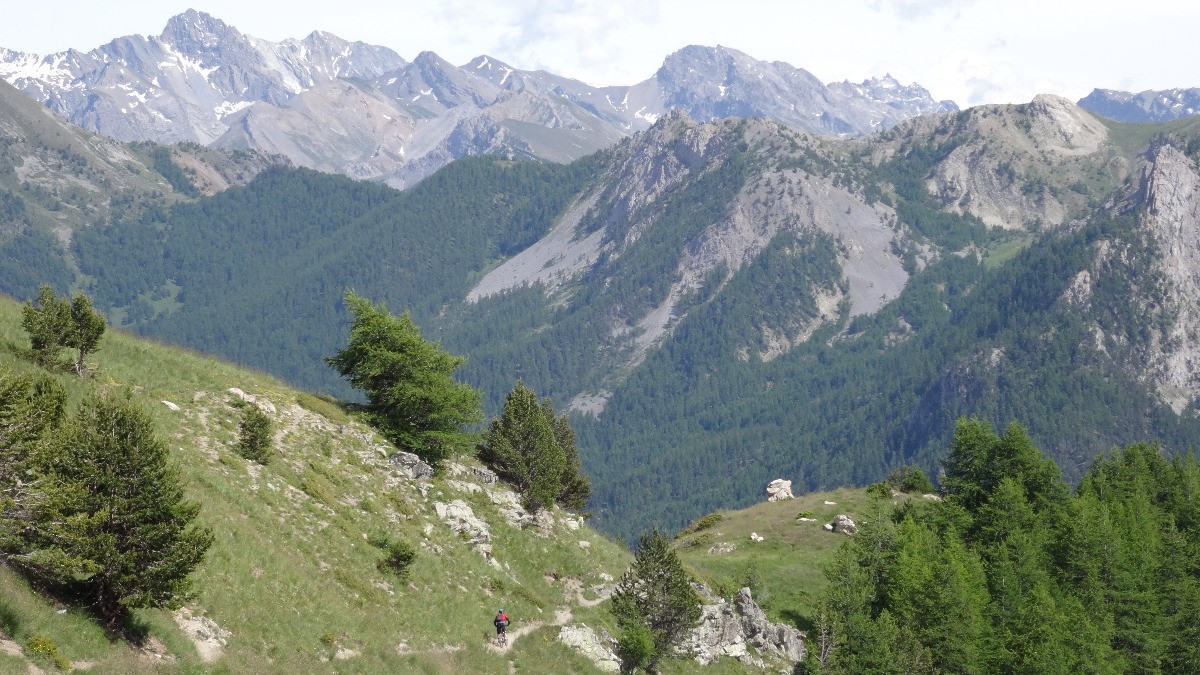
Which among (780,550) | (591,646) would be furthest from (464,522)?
(780,550)

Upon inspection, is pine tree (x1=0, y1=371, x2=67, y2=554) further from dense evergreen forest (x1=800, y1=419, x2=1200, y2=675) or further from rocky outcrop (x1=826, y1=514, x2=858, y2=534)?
rocky outcrop (x1=826, y1=514, x2=858, y2=534)

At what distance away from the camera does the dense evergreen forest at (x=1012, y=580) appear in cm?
7994

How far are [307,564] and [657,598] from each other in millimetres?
24739

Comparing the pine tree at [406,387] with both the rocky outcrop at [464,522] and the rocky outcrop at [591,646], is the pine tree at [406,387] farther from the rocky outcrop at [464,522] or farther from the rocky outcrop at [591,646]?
the rocky outcrop at [591,646]

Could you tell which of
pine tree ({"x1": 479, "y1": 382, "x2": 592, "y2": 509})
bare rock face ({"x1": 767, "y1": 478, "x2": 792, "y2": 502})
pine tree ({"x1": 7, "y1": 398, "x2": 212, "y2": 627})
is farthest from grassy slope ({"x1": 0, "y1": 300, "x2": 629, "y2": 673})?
bare rock face ({"x1": 767, "y1": 478, "x2": 792, "y2": 502})

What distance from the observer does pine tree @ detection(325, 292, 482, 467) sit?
234 feet

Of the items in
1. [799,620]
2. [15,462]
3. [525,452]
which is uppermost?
[525,452]

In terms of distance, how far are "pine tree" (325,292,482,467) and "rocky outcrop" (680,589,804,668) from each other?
22.2 meters

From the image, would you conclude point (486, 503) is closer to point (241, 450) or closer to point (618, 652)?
point (618, 652)

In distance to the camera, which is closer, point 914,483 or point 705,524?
point 914,483

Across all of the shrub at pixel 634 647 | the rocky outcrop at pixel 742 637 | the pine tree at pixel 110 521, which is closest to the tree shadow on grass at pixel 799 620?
the rocky outcrop at pixel 742 637

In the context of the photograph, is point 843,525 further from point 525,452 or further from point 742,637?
point 525,452

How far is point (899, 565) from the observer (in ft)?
292

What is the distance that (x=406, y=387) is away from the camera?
71188 millimetres
